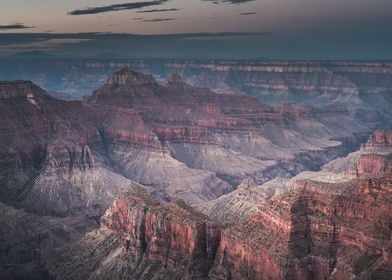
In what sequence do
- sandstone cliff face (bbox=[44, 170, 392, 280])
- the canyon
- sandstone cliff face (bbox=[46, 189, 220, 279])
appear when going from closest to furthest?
sandstone cliff face (bbox=[44, 170, 392, 280])
the canyon
sandstone cliff face (bbox=[46, 189, 220, 279])

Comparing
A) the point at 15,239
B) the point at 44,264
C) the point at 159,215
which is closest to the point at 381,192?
the point at 159,215

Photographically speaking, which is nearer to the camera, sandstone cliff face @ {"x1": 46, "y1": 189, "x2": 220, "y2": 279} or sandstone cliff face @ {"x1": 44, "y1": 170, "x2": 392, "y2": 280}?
sandstone cliff face @ {"x1": 44, "y1": 170, "x2": 392, "y2": 280}

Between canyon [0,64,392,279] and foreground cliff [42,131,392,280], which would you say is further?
canyon [0,64,392,279]

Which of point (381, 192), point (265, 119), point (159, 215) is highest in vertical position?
point (381, 192)

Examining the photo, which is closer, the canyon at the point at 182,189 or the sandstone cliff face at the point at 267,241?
the sandstone cliff face at the point at 267,241

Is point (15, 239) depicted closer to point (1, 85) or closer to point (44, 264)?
point (44, 264)

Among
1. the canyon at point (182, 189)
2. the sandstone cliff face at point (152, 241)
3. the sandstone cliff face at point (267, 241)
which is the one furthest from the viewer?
the sandstone cliff face at point (152, 241)

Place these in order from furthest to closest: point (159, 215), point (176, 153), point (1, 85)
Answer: point (176, 153) < point (1, 85) < point (159, 215)

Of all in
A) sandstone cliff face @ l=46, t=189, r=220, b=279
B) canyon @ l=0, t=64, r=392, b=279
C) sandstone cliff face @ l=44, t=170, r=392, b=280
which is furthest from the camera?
sandstone cliff face @ l=46, t=189, r=220, b=279
